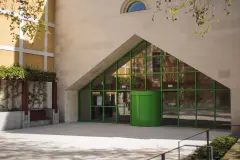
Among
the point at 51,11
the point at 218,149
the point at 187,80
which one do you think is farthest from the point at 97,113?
the point at 218,149

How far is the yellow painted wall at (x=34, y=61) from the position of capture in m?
17.1

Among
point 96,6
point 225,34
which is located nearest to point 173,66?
point 225,34

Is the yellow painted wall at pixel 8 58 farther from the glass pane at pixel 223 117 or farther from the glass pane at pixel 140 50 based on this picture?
the glass pane at pixel 223 117

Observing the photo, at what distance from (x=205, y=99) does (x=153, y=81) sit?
2956 mm

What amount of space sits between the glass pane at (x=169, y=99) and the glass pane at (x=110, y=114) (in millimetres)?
3091

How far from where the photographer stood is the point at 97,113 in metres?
18.5

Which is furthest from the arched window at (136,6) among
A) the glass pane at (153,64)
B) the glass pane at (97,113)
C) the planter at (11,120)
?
the planter at (11,120)

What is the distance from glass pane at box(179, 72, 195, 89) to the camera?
51.5 feet

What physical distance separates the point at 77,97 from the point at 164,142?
9.12 metres

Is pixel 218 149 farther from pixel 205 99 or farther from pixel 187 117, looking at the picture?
pixel 187 117

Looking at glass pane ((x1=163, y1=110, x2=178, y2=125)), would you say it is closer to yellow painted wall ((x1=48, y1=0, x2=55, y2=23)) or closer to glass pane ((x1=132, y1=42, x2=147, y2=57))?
glass pane ((x1=132, y1=42, x2=147, y2=57))

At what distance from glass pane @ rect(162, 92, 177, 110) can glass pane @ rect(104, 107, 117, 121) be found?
3091mm

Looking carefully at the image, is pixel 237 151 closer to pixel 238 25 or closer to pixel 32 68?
pixel 238 25

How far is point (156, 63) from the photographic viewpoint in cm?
1675
